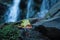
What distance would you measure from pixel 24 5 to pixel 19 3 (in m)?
0.48

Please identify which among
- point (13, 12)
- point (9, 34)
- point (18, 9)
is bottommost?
point (9, 34)

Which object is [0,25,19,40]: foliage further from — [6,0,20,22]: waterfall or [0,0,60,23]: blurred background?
[6,0,20,22]: waterfall

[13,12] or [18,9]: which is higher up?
[18,9]

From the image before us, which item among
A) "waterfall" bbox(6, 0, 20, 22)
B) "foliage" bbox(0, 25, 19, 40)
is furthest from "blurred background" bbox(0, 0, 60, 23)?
"foliage" bbox(0, 25, 19, 40)

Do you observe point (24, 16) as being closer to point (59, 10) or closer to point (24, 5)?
point (24, 5)

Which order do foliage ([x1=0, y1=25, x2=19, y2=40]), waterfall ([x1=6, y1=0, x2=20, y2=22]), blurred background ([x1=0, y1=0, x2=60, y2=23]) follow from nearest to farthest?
foliage ([x1=0, y1=25, x2=19, y2=40]) → blurred background ([x1=0, y1=0, x2=60, y2=23]) → waterfall ([x1=6, y1=0, x2=20, y2=22])

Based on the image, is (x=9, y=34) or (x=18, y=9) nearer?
(x=9, y=34)

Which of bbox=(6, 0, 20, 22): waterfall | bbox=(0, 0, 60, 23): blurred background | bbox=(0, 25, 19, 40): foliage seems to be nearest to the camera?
bbox=(0, 25, 19, 40): foliage

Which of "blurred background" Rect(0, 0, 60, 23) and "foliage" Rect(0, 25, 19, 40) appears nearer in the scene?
"foliage" Rect(0, 25, 19, 40)

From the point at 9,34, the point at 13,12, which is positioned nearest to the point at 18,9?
the point at 13,12

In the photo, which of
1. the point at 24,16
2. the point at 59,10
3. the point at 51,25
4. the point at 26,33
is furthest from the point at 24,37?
the point at 24,16

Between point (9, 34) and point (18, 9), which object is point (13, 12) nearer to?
point (18, 9)

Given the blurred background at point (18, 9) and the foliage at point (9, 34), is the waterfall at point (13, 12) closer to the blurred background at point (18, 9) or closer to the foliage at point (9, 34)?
the blurred background at point (18, 9)

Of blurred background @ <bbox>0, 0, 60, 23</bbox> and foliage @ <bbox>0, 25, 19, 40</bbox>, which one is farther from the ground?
blurred background @ <bbox>0, 0, 60, 23</bbox>
